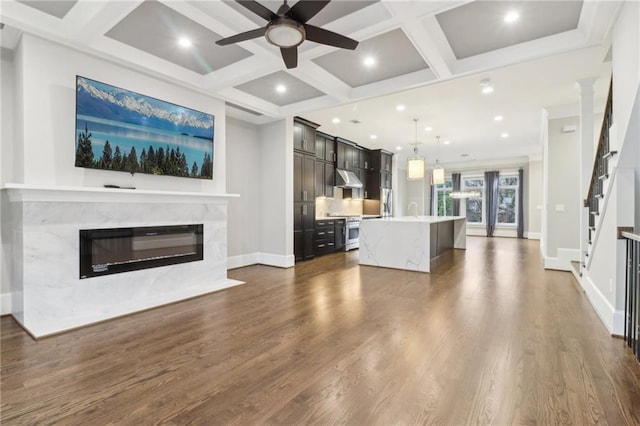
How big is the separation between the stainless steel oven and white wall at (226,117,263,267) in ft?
8.63

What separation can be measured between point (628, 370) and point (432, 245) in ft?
13.2

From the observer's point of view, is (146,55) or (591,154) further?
(591,154)

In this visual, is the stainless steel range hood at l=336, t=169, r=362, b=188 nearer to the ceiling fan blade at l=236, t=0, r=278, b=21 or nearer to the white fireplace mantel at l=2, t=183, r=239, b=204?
the white fireplace mantel at l=2, t=183, r=239, b=204

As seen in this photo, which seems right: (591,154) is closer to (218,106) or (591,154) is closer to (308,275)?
(308,275)

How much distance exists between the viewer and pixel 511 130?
7.28 meters

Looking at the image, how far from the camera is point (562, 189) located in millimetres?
5590

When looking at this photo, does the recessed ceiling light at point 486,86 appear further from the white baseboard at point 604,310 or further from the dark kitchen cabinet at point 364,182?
the dark kitchen cabinet at point 364,182

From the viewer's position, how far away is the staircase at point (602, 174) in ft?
10.3

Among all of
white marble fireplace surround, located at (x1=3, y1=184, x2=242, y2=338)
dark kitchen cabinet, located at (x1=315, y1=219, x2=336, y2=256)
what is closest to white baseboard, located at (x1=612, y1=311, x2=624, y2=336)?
white marble fireplace surround, located at (x1=3, y1=184, x2=242, y2=338)

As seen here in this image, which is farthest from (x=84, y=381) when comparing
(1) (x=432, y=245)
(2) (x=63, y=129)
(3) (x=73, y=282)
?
(1) (x=432, y=245)

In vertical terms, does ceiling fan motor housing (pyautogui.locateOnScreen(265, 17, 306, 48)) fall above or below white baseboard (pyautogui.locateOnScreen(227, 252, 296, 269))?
Result: above

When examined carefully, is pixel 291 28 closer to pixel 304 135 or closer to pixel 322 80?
pixel 322 80

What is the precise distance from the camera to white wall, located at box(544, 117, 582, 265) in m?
5.51

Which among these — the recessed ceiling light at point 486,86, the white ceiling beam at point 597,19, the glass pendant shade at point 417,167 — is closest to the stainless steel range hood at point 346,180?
the glass pendant shade at point 417,167
